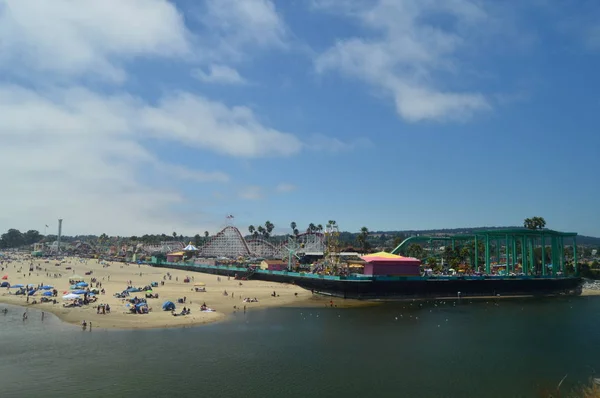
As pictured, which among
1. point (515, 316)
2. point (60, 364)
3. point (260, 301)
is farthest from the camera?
point (260, 301)

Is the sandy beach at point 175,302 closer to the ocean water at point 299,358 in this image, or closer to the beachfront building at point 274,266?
the ocean water at point 299,358

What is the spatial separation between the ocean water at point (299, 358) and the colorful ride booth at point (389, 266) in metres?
20.5

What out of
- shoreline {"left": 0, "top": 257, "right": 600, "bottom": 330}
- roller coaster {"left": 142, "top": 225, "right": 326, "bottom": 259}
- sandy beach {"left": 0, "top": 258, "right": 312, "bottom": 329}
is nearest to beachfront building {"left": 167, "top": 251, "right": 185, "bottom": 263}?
roller coaster {"left": 142, "top": 225, "right": 326, "bottom": 259}

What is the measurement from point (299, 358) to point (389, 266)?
142 ft

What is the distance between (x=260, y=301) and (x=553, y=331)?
126 feet

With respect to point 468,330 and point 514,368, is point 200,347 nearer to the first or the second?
point 514,368

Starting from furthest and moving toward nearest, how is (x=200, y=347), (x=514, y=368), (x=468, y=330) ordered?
(x=468, y=330)
(x=200, y=347)
(x=514, y=368)

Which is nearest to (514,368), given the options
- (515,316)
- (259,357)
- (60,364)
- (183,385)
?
(259,357)

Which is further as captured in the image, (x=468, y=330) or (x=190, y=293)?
(x=190, y=293)

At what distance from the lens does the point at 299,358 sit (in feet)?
113

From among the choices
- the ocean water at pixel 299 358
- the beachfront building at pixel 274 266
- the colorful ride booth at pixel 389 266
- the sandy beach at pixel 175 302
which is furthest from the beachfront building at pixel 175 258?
the ocean water at pixel 299 358

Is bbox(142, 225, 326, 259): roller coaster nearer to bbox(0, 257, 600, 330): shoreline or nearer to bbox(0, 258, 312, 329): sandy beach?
bbox(0, 257, 600, 330): shoreline

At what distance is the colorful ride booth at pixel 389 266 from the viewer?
7412 centimetres

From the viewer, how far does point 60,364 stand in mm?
30172
